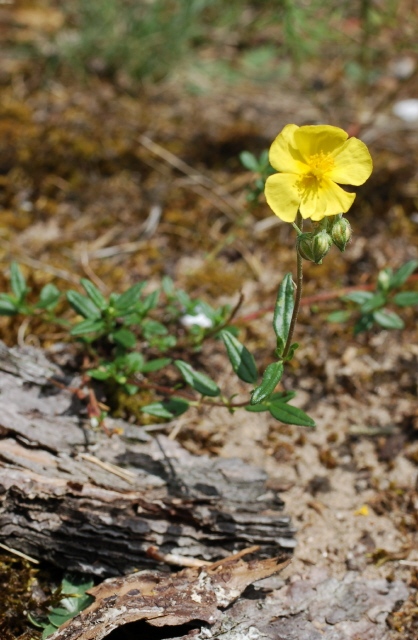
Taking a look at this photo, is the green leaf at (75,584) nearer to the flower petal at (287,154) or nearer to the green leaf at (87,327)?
the green leaf at (87,327)

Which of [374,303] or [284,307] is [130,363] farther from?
[374,303]

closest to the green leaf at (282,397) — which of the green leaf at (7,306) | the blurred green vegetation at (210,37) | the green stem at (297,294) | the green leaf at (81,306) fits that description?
the green stem at (297,294)

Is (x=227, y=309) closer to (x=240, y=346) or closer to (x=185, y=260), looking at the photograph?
(x=240, y=346)

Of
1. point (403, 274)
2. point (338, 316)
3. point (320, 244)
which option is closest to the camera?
point (320, 244)

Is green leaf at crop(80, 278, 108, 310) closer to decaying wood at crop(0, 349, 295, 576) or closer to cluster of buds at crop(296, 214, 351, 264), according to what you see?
decaying wood at crop(0, 349, 295, 576)

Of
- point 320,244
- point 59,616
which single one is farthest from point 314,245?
point 59,616
